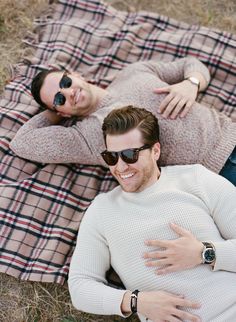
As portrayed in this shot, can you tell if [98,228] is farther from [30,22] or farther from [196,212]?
[30,22]

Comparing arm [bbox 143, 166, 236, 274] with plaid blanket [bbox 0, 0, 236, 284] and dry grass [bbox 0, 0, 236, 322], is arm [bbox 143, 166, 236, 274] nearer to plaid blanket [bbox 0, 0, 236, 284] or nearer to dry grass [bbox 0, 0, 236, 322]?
plaid blanket [bbox 0, 0, 236, 284]

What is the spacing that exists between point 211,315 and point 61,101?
1.87 metres

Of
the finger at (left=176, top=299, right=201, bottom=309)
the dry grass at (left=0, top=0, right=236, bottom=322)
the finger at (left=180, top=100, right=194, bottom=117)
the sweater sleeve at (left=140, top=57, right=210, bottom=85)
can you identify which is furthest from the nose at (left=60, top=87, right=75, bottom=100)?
the finger at (left=176, top=299, right=201, bottom=309)

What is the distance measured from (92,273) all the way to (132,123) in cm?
104

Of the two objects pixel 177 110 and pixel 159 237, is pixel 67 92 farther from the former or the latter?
pixel 159 237

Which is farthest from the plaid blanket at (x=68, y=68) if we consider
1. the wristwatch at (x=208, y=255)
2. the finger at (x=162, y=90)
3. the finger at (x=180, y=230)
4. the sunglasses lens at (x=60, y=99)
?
the wristwatch at (x=208, y=255)

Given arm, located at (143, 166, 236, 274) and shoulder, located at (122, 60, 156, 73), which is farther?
shoulder, located at (122, 60, 156, 73)

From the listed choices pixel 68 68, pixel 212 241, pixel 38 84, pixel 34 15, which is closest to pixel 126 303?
pixel 212 241

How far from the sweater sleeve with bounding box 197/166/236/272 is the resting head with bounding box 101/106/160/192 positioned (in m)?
0.40

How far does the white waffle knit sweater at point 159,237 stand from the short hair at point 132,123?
348 mm

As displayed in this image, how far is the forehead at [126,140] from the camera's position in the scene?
3.15m

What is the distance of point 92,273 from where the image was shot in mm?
3211

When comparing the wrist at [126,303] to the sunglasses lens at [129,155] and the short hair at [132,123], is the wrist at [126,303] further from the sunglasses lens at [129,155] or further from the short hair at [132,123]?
the short hair at [132,123]

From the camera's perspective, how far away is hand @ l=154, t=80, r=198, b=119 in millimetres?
3598
